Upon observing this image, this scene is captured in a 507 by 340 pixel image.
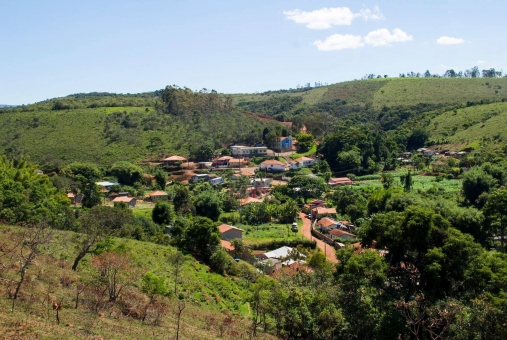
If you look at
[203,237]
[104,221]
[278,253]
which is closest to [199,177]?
[278,253]

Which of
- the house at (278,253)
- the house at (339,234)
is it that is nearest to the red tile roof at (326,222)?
the house at (339,234)

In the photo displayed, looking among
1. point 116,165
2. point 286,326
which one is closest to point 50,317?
point 286,326

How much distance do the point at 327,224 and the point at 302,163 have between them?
2399cm

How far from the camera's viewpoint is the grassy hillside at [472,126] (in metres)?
61.6

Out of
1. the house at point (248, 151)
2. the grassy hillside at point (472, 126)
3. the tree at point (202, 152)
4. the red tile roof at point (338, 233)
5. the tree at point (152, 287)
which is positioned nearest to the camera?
the tree at point (152, 287)

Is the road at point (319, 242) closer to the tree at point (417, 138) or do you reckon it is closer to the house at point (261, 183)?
the house at point (261, 183)

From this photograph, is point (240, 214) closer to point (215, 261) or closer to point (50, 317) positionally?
point (215, 261)

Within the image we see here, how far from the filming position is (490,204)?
2844cm

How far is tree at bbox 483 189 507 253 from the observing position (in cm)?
2783

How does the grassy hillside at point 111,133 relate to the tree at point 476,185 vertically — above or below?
above

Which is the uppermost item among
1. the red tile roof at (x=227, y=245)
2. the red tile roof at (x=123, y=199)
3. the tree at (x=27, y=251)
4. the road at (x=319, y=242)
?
the tree at (x=27, y=251)

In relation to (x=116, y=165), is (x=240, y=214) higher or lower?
lower

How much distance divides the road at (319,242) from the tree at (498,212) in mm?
10165

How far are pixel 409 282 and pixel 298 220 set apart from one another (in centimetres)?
2289
